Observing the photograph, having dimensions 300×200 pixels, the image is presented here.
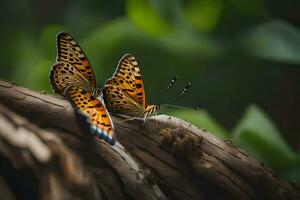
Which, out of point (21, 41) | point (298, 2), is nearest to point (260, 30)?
point (298, 2)

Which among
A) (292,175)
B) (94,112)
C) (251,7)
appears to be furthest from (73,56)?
(292,175)

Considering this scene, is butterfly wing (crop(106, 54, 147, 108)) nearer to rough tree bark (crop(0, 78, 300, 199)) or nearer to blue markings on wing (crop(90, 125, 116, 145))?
rough tree bark (crop(0, 78, 300, 199))

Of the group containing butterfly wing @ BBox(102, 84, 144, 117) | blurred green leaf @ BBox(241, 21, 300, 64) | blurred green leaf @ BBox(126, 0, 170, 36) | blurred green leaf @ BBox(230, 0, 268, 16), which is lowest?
butterfly wing @ BBox(102, 84, 144, 117)

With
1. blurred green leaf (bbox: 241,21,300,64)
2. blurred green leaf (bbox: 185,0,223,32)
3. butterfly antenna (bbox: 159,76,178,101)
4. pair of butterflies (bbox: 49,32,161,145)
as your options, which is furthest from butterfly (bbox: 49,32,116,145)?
blurred green leaf (bbox: 241,21,300,64)

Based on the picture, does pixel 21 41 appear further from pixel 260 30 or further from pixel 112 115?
pixel 260 30

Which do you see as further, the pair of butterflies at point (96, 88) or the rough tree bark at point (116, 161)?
the pair of butterflies at point (96, 88)

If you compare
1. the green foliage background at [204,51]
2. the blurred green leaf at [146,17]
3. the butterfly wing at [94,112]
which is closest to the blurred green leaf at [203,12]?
the green foliage background at [204,51]

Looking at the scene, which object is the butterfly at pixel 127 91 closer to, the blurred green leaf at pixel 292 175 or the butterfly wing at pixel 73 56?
the butterfly wing at pixel 73 56
